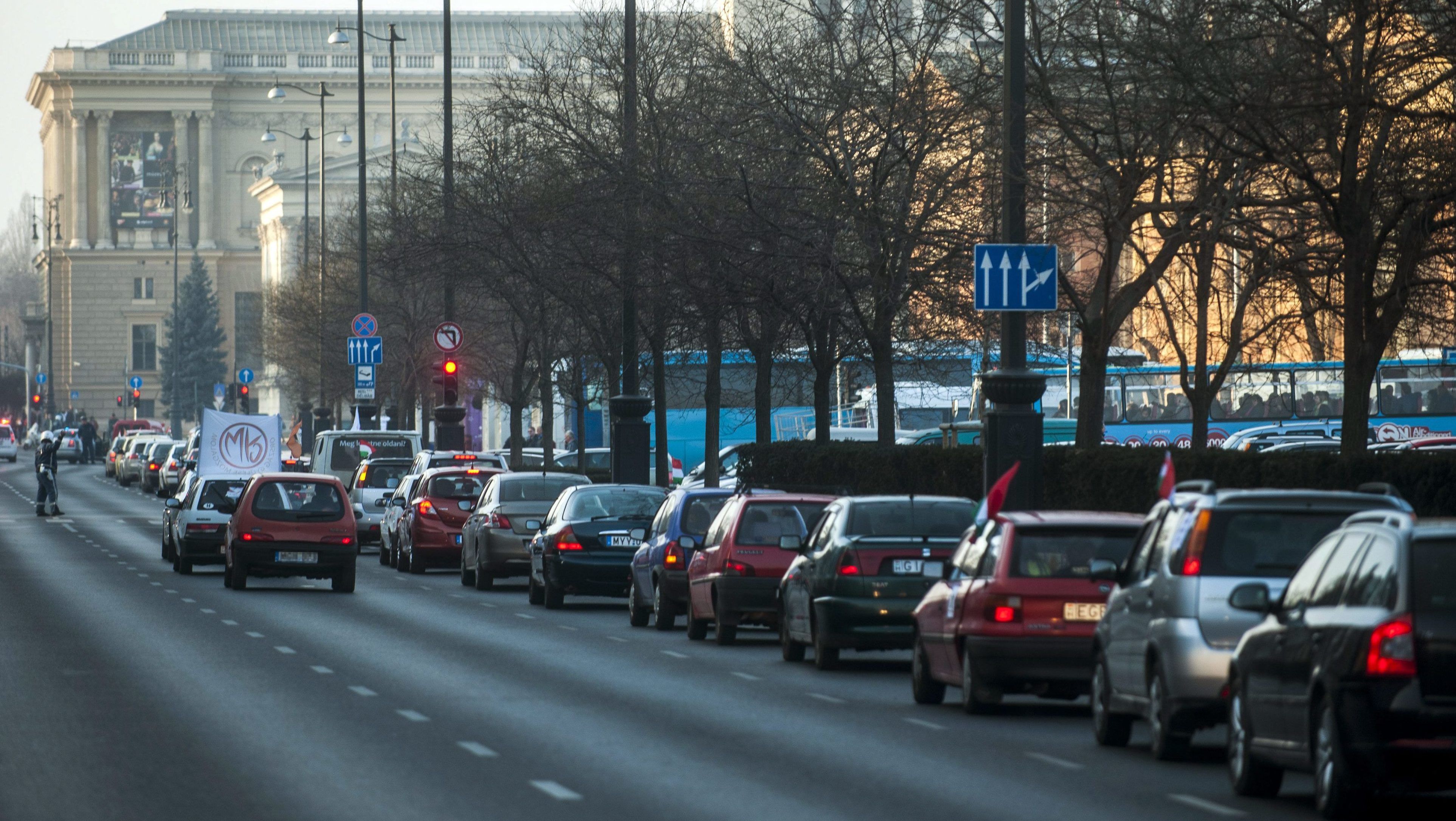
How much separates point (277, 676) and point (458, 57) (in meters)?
A: 131

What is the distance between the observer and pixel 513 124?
4081 centimetres

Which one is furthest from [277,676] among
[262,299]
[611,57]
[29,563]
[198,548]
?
[262,299]

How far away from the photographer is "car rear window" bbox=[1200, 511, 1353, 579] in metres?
12.3

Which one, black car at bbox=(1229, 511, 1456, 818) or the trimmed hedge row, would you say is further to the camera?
the trimmed hedge row

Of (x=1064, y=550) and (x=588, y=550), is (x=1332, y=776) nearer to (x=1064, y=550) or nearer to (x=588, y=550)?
(x=1064, y=550)

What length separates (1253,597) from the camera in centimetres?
1108

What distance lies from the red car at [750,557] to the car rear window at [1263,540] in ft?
28.4

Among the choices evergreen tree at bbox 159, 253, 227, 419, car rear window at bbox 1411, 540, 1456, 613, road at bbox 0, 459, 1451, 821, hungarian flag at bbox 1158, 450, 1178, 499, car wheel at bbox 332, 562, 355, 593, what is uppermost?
evergreen tree at bbox 159, 253, 227, 419

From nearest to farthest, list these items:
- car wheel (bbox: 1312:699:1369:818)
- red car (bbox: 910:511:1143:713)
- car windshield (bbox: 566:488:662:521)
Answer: car wheel (bbox: 1312:699:1369:818) → red car (bbox: 910:511:1143:713) → car windshield (bbox: 566:488:662:521)

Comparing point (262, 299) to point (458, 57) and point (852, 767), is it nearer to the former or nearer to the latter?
point (458, 57)

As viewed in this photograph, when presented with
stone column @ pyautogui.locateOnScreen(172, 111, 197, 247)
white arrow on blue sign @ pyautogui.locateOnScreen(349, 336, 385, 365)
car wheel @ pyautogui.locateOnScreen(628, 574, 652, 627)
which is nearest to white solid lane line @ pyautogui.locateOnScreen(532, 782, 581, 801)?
car wheel @ pyautogui.locateOnScreen(628, 574, 652, 627)

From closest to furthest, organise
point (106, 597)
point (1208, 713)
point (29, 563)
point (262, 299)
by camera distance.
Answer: point (1208, 713) → point (106, 597) → point (29, 563) → point (262, 299)

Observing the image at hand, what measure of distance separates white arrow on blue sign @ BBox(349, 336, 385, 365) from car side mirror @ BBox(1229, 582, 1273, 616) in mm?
41306

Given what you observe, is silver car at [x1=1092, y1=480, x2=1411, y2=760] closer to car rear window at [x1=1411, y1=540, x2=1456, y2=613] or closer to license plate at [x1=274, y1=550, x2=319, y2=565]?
car rear window at [x1=1411, y1=540, x2=1456, y2=613]
